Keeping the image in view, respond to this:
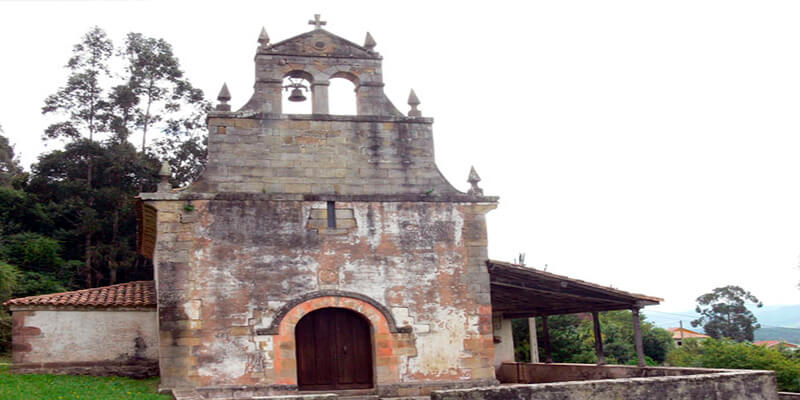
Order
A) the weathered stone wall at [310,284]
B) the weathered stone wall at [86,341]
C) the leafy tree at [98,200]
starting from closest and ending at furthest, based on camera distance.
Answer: the weathered stone wall at [310,284] → the weathered stone wall at [86,341] → the leafy tree at [98,200]

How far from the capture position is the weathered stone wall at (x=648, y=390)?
9.75 meters

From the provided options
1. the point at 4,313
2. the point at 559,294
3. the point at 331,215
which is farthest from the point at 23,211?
the point at 559,294

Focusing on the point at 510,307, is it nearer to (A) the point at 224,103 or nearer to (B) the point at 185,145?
(A) the point at 224,103

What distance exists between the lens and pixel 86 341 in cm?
1423

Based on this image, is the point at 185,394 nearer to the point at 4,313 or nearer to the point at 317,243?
the point at 317,243

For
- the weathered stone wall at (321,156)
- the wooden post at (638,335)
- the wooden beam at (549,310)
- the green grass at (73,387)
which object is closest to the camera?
the green grass at (73,387)

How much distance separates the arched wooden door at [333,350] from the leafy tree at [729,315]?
46.5 meters

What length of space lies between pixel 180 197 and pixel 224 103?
221 centimetres

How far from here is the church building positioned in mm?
12391

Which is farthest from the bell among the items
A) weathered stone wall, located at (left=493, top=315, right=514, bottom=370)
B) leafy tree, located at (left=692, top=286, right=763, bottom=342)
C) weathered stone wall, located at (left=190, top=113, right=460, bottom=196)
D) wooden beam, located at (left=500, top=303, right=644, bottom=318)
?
leafy tree, located at (left=692, top=286, right=763, bottom=342)

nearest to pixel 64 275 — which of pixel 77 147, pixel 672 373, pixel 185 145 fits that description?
pixel 77 147

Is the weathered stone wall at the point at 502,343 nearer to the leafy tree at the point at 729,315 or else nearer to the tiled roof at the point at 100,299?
the tiled roof at the point at 100,299

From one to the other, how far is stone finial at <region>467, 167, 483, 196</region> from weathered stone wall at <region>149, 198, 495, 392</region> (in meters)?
0.32

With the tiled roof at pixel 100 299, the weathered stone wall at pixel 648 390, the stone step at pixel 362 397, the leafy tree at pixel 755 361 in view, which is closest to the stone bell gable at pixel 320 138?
the tiled roof at pixel 100 299
